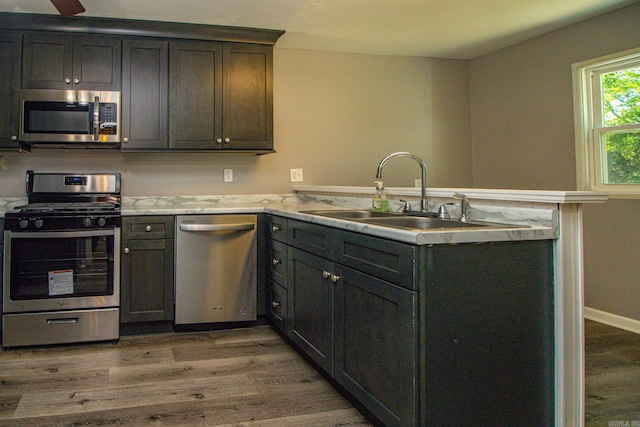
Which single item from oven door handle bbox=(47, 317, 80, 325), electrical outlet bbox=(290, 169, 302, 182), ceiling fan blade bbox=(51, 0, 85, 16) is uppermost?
ceiling fan blade bbox=(51, 0, 85, 16)

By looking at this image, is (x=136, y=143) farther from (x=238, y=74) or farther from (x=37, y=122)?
(x=238, y=74)

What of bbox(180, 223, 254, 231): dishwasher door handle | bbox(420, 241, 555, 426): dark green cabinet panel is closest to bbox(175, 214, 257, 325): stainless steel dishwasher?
bbox(180, 223, 254, 231): dishwasher door handle

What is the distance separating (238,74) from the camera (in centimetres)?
387

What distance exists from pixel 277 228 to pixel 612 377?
79.1 inches

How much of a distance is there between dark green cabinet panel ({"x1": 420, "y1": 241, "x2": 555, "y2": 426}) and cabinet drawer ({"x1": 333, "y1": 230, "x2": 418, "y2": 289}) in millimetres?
68

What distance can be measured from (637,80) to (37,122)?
4.04 meters

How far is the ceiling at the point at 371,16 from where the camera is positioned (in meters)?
3.34

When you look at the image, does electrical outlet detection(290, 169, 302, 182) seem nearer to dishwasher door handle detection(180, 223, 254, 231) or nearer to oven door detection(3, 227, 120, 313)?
dishwasher door handle detection(180, 223, 254, 231)

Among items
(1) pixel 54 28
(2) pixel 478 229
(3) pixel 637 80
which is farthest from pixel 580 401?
(1) pixel 54 28

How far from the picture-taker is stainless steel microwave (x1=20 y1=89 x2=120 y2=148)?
138 inches

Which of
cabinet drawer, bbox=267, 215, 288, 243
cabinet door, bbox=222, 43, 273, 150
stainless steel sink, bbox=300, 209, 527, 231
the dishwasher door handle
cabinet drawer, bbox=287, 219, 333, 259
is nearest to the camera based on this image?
stainless steel sink, bbox=300, 209, 527, 231

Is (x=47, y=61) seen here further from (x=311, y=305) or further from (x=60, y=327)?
(x=311, y=305)

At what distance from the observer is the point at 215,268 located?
11.7 ft

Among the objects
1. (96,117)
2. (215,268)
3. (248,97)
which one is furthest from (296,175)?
(96,117)
